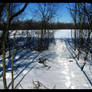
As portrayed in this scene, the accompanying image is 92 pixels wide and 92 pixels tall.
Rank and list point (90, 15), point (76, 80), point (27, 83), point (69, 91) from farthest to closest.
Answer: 1. point (76, 80)
2. point (27, 83)
3. point (90, 15)
4. point (69, 91)

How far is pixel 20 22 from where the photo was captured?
13.3ft

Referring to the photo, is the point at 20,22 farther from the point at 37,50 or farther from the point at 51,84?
the point at 37,50

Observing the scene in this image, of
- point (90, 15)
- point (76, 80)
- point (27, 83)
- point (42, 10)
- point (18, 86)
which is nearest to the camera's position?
point (90, 15)

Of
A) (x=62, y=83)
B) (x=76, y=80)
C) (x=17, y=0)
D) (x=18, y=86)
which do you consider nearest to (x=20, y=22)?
(x=18, y=86)

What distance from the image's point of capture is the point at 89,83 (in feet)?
14.3

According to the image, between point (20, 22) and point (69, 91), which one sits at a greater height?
point (20, 22)

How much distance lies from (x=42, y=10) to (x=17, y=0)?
Result: 12.6 metres

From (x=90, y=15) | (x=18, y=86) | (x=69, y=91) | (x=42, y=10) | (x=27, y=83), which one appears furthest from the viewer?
(x=42, y=10)

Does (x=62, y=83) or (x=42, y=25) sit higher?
(x=42, y=25)

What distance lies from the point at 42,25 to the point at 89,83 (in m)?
9.41

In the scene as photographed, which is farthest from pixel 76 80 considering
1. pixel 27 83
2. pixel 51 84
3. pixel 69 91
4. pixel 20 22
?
pixel 69 91

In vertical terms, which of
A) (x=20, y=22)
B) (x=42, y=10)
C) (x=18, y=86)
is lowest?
(x=18, y=86)

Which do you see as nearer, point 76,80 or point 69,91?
point 69,91

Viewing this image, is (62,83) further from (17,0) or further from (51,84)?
(17,0)
